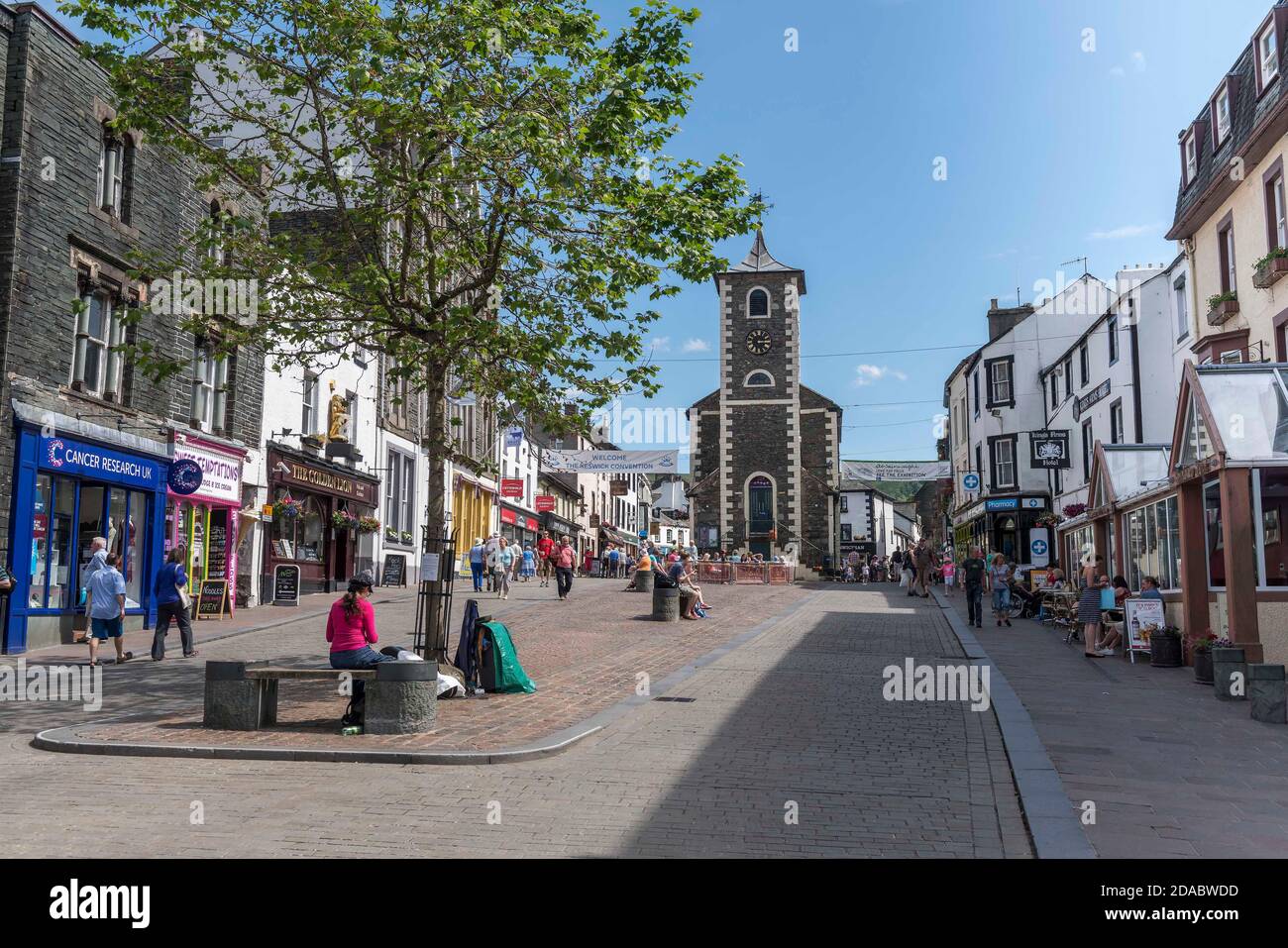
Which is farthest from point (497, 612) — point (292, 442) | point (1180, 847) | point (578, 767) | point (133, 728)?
point (1180, 847)

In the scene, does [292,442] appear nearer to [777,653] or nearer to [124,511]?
[124,511]

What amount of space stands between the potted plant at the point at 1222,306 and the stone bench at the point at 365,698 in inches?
760

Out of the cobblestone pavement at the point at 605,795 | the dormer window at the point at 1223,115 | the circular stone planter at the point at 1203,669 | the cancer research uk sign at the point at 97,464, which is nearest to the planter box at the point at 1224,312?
the dormer window at the point at 1223,115

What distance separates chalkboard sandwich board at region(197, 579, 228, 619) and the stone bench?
11.9 meters

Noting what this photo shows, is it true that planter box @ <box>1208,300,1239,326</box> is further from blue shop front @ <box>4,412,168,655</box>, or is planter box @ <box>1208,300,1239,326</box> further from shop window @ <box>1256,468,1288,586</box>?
blue shop front @ <box>4,412,168,655</box>

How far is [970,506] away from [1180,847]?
154ft

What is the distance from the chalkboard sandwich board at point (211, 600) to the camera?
69.4 ft

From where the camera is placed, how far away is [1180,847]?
20.4 ft

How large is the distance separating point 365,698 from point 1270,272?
18.2m

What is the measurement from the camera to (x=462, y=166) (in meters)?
12.0

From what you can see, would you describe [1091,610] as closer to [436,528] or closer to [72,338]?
[436,528]

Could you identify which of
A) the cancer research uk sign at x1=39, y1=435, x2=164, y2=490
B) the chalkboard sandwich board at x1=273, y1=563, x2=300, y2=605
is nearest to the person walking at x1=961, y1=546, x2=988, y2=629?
the chalkboard sandwich board at x1=273, y1=563, x2=300, y2=605

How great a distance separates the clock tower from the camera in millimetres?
60625

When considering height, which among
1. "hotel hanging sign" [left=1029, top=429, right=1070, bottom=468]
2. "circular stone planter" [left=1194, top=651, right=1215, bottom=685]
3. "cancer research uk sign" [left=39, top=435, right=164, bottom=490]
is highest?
"hotel hanging sign" [left=1029, top=429, right=1070, bottom=468]
